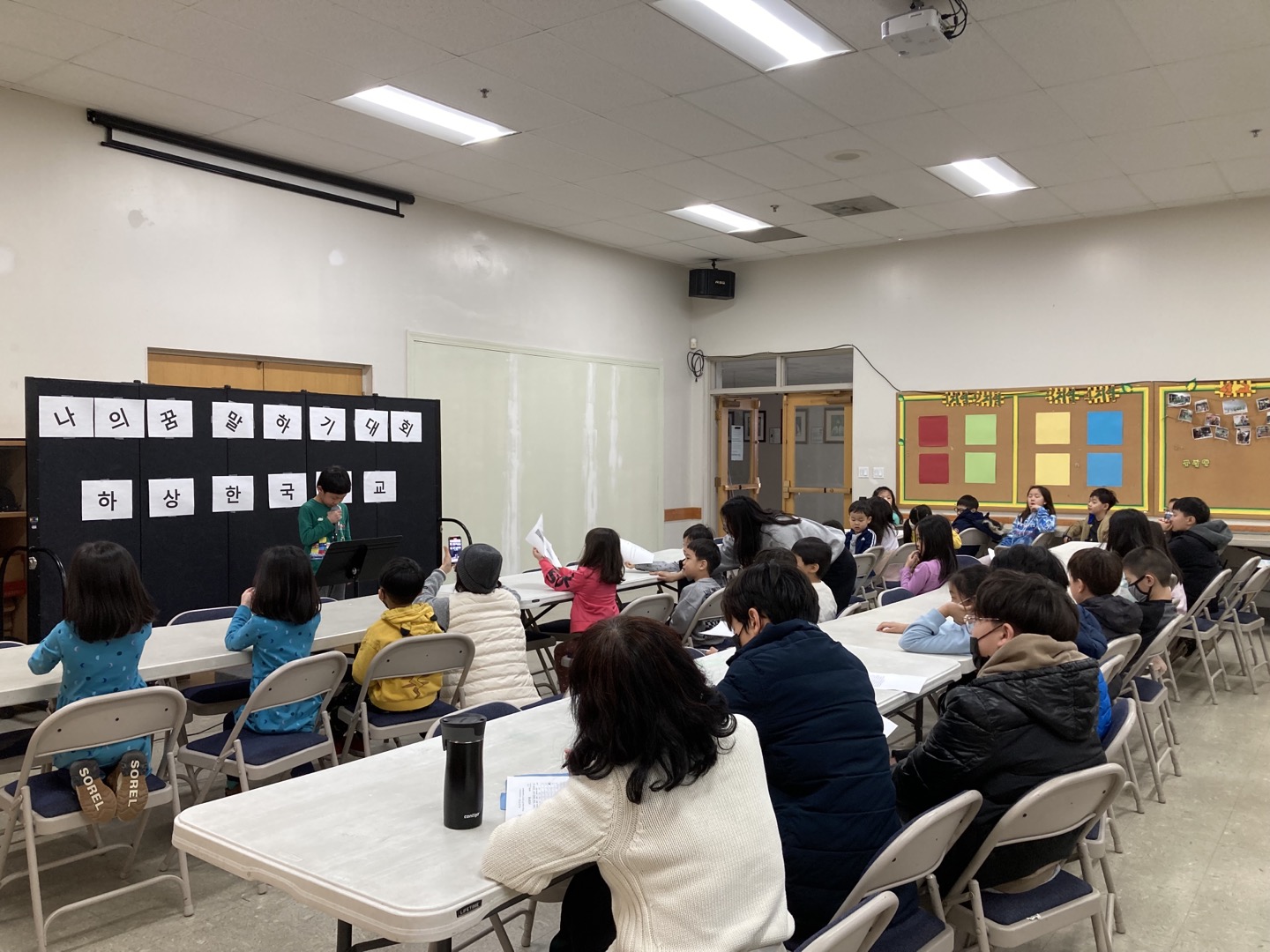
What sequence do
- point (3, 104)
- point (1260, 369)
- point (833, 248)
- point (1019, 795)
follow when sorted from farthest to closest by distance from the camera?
point (833, 248), point (1260, 369), point (3, 104), point (1019, 795)

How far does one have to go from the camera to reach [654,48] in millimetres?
4805

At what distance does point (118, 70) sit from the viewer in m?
5.07

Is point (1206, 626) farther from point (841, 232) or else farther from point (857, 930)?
point (857, 930)

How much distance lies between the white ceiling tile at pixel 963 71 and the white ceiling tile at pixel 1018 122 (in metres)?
0.15

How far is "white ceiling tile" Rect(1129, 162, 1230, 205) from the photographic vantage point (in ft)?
22.6

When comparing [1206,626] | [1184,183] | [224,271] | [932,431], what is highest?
[1184,183]

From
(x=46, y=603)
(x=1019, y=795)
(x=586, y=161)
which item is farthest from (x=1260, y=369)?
(x=46, y=603)

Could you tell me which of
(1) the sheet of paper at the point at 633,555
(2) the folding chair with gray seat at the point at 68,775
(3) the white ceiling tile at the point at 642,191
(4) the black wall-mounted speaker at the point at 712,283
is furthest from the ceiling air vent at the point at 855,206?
(2) the folding chair with gray seat at the point at 68,775

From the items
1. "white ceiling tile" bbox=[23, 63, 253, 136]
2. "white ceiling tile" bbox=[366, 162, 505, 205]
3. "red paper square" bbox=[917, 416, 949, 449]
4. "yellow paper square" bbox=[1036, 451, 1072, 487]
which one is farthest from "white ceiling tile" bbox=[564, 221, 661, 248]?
"yellow paper square" bbox=[1036, 451, 1072, 487]

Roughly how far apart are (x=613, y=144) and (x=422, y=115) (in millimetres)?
1231

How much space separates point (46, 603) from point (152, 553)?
2.07 ft

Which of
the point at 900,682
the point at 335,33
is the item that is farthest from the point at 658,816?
the point at 335,33

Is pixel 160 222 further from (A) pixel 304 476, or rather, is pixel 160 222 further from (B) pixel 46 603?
(B) pixel 46 603

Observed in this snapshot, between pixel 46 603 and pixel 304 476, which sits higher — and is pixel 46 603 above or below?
below
